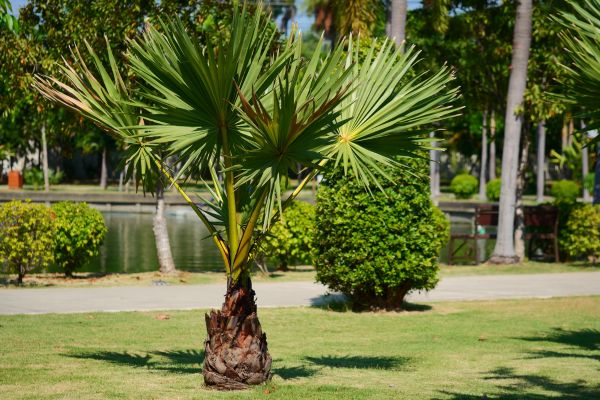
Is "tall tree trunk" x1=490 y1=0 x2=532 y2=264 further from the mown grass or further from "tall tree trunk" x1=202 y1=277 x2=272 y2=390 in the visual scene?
"tall tree trunk" x1=202 y1=277 x2=272 y2=390

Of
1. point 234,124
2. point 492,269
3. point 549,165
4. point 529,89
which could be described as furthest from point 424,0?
point 549,165

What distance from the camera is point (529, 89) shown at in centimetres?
2175

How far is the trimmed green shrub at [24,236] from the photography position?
1569 cm

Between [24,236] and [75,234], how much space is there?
1498 millimetres

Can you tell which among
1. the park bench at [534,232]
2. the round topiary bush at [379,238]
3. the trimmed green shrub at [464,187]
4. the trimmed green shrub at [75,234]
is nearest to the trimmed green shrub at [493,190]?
the trimmed green shrub at [464,187]

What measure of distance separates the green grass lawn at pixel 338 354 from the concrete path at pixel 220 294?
0.84m

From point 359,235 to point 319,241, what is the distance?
31.5 inches

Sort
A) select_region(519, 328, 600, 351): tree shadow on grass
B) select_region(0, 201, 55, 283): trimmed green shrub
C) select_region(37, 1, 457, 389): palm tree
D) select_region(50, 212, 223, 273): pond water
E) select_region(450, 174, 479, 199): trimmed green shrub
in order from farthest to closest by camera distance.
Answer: select_region(450, 174, 479, 199): trimmed green shrub, select_region(50, 212, 223, 273): pond water, select_region(0, 201, 55, 283): trimmed green shrub, select_region(519, 328, 600, 351): tree shadow on grass, select_region(37, 1, 457, 389): palm tree

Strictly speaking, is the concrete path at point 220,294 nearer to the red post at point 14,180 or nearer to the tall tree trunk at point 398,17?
the tall tree trunk at point 398,17

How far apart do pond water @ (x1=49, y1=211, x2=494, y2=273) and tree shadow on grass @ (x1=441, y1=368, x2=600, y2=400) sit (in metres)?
8.86

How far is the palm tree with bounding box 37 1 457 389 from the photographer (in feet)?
24.1

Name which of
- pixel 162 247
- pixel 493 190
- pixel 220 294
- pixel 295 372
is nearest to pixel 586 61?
pixel 295 372

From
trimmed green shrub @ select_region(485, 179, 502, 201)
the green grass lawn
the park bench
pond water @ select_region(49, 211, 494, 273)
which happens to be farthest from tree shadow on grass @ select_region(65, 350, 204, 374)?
trimmed green shrub @ select_region(485, 179, 502, 201)

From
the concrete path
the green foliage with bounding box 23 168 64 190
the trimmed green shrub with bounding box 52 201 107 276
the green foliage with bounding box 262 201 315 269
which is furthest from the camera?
the green foliage with bounding box 23 168 64 190
